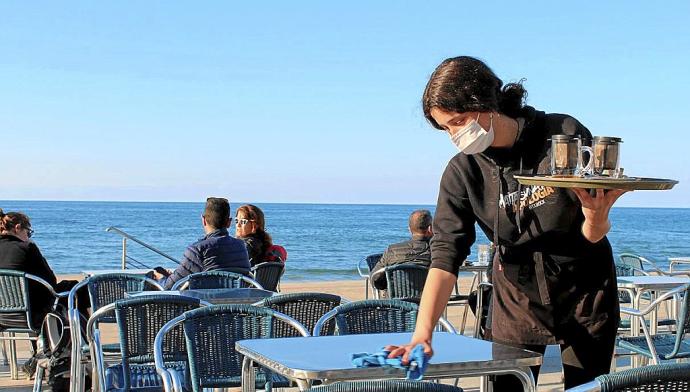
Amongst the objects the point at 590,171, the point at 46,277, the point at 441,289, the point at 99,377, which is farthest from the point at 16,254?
the point at 590,171

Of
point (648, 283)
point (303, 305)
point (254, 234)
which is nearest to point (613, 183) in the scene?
point (303, 305)

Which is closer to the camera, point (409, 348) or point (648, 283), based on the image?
point (409, 348)

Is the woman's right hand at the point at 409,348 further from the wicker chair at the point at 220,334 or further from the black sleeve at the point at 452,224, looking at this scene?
the wicker chair at the point at 220,334

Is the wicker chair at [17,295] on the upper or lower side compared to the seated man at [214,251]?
lower

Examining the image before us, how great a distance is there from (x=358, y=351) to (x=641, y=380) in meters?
0.94

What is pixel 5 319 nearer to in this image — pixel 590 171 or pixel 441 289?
pixel 441 289

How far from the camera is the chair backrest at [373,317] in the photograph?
3725 mm

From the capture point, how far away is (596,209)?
2566mm

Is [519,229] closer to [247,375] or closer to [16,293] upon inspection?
[247,375]

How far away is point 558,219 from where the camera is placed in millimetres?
2789

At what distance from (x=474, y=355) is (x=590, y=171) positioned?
61 cm

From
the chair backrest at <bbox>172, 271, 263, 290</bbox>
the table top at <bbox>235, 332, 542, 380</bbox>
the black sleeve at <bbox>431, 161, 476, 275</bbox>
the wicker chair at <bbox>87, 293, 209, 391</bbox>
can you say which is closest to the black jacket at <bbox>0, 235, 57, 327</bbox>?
the chair backrest at <bbox>172, 271, 263, 290</bbox>

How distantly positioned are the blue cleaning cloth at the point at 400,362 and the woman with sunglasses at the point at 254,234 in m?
5.31

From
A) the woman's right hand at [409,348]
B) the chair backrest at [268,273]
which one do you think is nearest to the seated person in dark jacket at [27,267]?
the chair backrest at [268,273]
